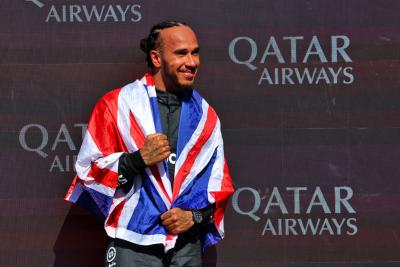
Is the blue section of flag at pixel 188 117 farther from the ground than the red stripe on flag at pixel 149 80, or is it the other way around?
the red stripe on flag at pixel 149 80

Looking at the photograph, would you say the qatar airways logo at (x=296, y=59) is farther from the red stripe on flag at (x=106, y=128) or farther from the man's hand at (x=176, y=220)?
the man's hand at (x=176, y=220)

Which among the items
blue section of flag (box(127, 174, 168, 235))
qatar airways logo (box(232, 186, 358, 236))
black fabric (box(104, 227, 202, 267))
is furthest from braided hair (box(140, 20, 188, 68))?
qatar airways logo (box(232, 186, 358, 236))

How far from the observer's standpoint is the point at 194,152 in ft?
15.4

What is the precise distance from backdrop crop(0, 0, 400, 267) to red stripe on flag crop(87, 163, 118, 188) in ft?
2.28

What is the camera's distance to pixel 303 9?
5273 mm

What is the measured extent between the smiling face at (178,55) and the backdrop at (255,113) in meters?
0.63

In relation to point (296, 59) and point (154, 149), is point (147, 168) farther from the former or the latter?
point (296, 59)

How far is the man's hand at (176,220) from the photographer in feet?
14.8

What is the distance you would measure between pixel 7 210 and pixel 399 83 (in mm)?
1993

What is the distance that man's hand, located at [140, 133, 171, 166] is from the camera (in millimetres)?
4453

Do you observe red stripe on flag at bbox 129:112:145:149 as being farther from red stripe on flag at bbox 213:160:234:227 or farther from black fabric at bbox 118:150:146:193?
red stripe on flag at bbox 213:160:234:227

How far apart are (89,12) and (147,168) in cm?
105

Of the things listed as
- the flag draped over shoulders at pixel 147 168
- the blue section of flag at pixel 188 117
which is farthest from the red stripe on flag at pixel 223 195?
the blue section of flag at pixel 188 117

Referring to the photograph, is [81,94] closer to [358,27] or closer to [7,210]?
[7,210]
